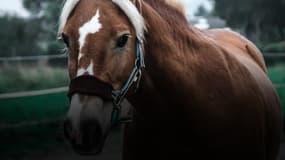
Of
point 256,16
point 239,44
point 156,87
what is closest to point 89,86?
point 156,87

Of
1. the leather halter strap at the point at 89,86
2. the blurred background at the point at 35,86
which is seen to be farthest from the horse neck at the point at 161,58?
the blurred background at the point at 35,86

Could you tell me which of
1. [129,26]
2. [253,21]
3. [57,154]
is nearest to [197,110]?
[129,26]

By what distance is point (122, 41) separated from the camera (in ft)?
7.13

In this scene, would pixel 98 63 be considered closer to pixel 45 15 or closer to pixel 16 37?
pixel 16 37

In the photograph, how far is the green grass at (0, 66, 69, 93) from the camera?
6477mm

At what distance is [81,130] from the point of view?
2.05 m

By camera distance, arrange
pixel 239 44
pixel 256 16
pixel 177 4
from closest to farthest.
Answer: pixel 177 4 → pixel 239 44 → pixel 256 16

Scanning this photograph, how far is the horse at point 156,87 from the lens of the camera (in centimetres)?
210

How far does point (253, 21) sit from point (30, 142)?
378 inches

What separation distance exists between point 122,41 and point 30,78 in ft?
15.4

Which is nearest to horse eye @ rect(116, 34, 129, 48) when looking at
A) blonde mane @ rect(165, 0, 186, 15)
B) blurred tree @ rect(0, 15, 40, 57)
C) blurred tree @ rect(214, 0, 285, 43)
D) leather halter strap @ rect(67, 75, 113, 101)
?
leather halter strap @ rect(67, 75, 113, 101)

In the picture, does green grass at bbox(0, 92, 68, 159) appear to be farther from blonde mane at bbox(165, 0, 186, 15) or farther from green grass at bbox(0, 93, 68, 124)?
blonde mane at bbox(165, 0, 186, 15)

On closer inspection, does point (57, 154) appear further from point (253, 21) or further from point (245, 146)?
point (253, 21)

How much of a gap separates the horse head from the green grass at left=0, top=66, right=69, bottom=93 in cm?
437
